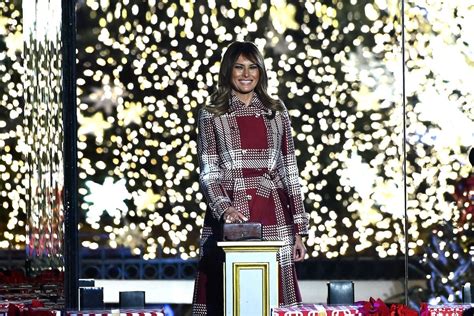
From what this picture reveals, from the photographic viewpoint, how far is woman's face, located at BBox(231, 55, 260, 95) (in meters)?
8.22

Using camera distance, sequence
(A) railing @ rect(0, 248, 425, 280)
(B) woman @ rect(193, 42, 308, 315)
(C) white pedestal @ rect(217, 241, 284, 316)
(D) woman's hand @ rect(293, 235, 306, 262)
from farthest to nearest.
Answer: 1. (A) railing @ rect(0, 248, 425, 280)
2. (D) woman's hand @ rect(293, 235, 306, 262)
3. (B) woman @ rect(193, 42, 308, 315)
4. (C) white pedestal @ rect(217, 241, 284, 316)

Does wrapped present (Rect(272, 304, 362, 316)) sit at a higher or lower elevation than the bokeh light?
lower

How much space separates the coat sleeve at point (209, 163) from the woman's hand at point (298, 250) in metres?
0.46

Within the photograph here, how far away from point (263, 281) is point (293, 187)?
994 mm

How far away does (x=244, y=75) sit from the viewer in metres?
8.27

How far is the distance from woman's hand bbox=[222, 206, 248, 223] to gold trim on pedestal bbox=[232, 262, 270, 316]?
0.46m

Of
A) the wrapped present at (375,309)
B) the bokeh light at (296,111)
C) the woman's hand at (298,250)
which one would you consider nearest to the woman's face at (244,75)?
the woman's hand at (298,250)

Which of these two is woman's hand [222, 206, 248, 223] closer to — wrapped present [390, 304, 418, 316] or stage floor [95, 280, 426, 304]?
wrapped present [390, 304, 418, 316]

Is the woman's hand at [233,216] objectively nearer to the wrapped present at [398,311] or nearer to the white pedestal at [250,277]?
the white pedestal at [250,277]

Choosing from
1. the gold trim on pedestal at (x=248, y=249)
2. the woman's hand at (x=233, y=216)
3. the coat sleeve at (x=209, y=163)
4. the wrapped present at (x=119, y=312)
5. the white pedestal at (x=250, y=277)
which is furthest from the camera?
the coat sleeve at (x=209, y=163)

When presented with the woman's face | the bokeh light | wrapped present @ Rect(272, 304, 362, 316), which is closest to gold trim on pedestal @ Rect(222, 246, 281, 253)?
wrapped present @ Rect(272, 304, 362, 316)

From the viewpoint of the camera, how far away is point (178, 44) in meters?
9.93

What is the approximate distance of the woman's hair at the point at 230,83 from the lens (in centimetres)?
820

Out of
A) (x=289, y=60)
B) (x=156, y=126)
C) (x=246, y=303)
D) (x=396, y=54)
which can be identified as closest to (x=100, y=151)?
(x=156, y=126)
